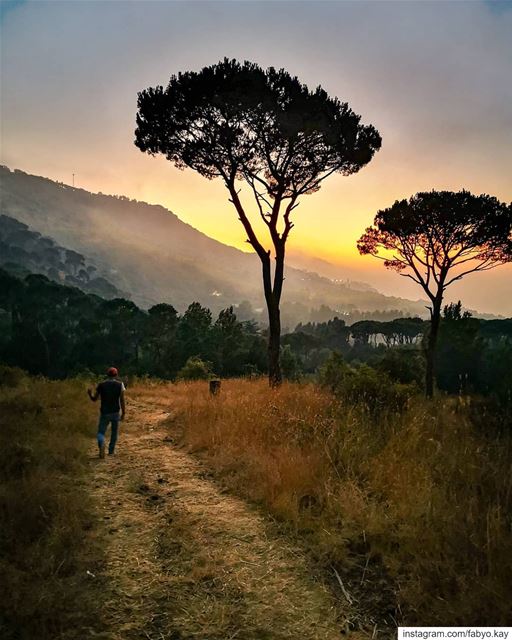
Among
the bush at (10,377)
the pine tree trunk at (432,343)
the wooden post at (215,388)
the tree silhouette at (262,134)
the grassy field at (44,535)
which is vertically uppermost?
the tree silhouette at (262,134)

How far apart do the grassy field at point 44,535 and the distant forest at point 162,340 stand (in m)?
28.6

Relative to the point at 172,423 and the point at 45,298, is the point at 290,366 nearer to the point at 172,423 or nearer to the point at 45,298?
the point at 172,423

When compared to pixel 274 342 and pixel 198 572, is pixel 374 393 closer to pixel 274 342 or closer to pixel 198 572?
pixel 198 572

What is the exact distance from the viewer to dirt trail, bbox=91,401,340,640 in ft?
9.61

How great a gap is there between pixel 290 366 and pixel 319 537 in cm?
4499

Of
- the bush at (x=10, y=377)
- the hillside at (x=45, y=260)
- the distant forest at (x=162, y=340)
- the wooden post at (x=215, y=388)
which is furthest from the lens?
the hillside at (x=45, y=260)

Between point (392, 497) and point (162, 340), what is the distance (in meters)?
55.2

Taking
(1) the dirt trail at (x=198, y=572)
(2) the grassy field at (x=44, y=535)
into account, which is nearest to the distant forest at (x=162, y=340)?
(2) the grassy field at (x=44, y=535)

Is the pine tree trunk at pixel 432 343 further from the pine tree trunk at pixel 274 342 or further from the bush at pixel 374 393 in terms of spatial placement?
the bush at pixel 374 393

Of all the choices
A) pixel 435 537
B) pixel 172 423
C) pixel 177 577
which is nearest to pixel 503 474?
pixel 435 537

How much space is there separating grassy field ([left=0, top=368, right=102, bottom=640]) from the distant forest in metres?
28.6

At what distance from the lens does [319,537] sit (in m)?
4.00

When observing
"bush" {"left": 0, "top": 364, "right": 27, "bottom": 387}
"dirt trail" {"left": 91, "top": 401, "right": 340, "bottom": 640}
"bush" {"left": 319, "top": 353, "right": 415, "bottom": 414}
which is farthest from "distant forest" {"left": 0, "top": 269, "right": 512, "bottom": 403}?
"dirt trail" {"left": 91, "top": 401, "right": 340, "bottom": 640}

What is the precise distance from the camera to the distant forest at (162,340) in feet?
141
